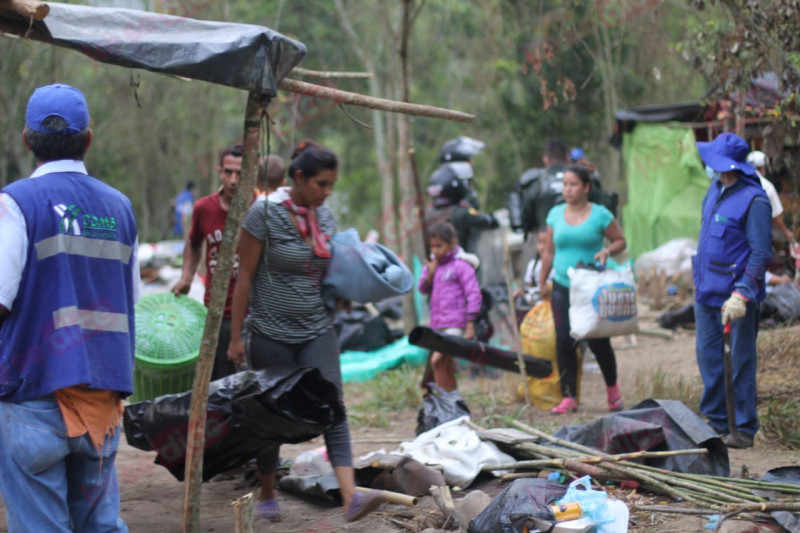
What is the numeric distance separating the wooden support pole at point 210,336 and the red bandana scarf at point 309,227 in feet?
2.37

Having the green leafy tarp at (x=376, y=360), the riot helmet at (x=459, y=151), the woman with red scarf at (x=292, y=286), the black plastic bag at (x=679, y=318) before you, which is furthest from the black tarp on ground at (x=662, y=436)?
the black plastic bag at (x=679, y=318)

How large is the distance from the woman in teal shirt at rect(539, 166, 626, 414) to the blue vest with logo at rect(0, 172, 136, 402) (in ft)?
14.3

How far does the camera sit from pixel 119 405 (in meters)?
3.35

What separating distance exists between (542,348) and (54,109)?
4944mm

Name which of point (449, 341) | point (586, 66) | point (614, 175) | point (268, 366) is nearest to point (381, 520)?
point (268, 366)

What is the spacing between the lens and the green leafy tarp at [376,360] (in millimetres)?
9164

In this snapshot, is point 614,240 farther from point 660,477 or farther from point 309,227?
point 309,227

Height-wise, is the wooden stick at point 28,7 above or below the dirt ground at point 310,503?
above

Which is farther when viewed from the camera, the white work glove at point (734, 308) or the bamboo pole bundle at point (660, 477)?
the white work glove at point (734, 308)

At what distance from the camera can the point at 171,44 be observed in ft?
11.5

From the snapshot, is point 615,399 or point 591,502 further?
point 615,399

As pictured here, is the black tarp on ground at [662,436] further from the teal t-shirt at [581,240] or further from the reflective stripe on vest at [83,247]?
the reflective stripe on vest at [83,247]

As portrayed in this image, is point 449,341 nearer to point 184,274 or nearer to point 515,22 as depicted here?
point 184,274

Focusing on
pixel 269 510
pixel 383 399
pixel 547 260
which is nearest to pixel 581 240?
pixel 547 260
